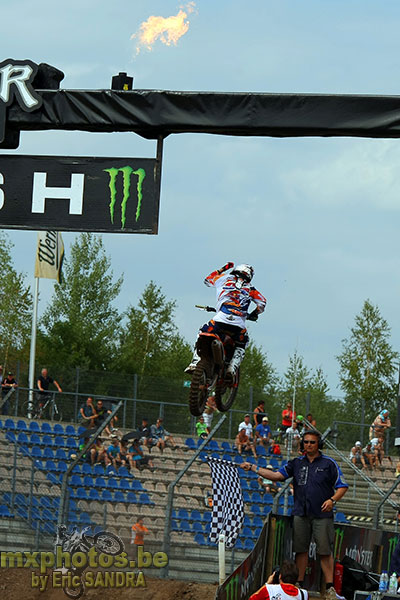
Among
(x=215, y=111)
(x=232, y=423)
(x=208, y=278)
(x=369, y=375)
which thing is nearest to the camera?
(x=215, y=111)

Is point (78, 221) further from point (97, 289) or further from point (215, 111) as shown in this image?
point (97, 289)

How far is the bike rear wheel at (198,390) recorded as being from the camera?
9797mm

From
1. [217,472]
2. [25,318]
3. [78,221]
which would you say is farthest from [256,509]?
[25,318]

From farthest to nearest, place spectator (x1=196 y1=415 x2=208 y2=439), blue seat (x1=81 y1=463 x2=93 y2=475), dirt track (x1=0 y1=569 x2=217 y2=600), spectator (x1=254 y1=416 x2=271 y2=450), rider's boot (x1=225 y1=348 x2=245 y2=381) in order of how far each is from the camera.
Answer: spectator (x1=196 y1=415 x2=208 y2=439), spectator (x1=254 y1=416 x2=271 y2=450), blue seat (x1=81 y1=463 x2=93 y2=475), dirt track (x1=0 y1=569 x2=217 y2=600), rider's boot (x1=225 y1=348 x2=245 y2=381)

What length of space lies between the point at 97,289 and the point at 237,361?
35.8 m

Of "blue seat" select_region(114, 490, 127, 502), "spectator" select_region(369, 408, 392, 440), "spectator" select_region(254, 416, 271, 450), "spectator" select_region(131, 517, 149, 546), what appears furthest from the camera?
"spectator" select_region(369, 408, 392, 440)

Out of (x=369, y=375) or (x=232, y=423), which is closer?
(x=232, y=423)

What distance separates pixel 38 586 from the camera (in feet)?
44.9

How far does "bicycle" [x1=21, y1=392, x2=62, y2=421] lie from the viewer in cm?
2102

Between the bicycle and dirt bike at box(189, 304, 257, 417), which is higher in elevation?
dirt bike at box(189, 304, 257, 417)

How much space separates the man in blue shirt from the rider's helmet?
6.28 ft

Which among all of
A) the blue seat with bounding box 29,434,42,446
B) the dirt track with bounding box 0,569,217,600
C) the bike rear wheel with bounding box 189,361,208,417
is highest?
the bike rear wheel with bounding box 189,361,208,417

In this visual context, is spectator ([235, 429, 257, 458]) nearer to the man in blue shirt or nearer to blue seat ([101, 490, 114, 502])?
blue seat ([101, 490, 114, 502])

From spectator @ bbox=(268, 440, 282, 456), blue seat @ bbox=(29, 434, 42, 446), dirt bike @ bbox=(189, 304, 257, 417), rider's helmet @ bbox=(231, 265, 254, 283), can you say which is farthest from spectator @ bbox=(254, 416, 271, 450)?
rider's helmet @ bbox=(231, 265, 254, 283)
